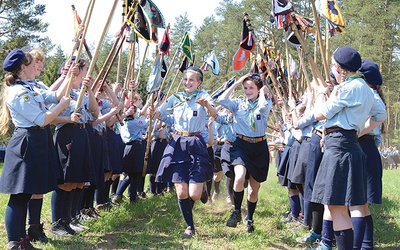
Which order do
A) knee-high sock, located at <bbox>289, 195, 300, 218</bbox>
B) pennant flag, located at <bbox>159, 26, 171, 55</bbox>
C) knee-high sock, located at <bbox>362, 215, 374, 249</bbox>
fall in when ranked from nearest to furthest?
knee-high sock, located at <bbox>362, 215, 374, 249</bbox>
knee-high sock, located at <bbox>289, 195, 300, 218</bbox>
pennant flag, located at <bbox>159, 26, 171, 55</bbox>

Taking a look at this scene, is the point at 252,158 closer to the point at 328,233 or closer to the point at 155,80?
the point at 328,233

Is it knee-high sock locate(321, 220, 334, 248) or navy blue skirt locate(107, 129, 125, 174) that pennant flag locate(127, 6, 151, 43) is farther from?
knee-high sock locate(321, 220, 334, 248)

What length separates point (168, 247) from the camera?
4.64 meters

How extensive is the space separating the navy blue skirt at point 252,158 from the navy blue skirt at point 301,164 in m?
0.40

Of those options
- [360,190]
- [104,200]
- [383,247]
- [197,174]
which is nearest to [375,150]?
[360,190]

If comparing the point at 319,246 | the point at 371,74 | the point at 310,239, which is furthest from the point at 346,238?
the point at 371,74

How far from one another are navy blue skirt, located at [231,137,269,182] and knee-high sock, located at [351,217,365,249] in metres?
1.79

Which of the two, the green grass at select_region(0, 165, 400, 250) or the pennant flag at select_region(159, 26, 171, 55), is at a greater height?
the pennant flag at select_region(159, 26, 171, 55)

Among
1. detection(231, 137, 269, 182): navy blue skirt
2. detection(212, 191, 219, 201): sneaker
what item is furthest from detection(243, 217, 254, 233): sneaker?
detection(212, 191, 219, 201): sneaker

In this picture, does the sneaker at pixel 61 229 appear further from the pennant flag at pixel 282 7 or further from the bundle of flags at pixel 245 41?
the bundle of flags at pixel 245 41

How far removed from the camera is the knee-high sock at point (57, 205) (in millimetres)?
4992

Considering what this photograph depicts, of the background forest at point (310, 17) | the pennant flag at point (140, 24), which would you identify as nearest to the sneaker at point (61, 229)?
the pennant flag at point (140, 24)

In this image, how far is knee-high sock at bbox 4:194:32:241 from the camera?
4.09 m

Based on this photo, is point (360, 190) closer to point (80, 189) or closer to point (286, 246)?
point (286, 246)
